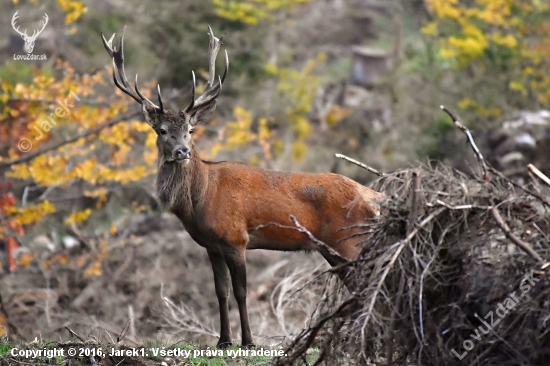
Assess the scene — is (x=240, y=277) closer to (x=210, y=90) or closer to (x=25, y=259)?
(x=210, y=90)

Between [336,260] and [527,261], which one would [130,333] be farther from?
[527,261]

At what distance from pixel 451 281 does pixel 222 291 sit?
3.15m

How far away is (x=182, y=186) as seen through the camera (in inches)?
353

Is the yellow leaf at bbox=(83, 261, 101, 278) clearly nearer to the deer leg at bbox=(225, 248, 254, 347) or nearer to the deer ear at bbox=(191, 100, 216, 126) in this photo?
the deer ear at bbox=(191, 100, 216, 126)

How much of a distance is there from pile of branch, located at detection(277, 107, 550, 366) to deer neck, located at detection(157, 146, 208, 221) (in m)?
2.49

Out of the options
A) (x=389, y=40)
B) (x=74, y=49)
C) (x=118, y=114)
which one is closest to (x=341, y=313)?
(x=118, y=114)

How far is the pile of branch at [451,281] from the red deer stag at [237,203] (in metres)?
1.98

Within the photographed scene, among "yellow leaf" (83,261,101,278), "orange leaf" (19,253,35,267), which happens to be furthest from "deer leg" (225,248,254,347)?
"orange leaf" (19,253,35,267)

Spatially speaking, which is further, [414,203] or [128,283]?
[128,283]

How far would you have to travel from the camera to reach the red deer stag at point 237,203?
29.3ft

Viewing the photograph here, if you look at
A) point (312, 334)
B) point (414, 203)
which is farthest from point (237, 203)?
point (414, 203)

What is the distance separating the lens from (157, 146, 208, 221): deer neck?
8945mm

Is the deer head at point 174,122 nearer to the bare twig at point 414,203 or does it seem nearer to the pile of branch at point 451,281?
the pile of branch at point 451,281

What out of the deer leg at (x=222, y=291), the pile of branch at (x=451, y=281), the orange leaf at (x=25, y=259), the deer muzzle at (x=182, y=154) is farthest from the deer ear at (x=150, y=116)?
the orange leaf at (x=25, y=259)
